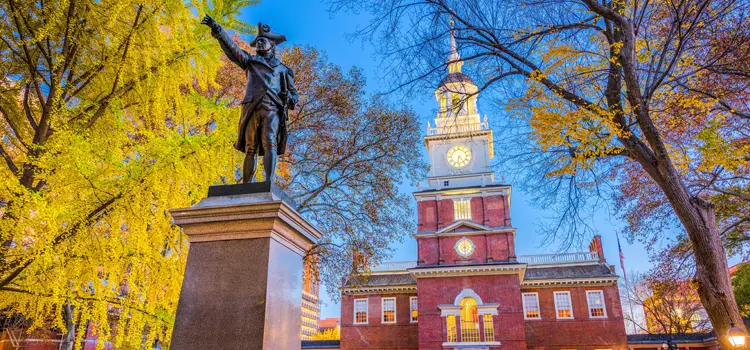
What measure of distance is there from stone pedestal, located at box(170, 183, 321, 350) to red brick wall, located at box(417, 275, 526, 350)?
984 inches

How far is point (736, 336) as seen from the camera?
7008mm

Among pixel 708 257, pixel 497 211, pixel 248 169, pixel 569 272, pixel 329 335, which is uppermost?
pixel 497 211

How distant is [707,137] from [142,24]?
10.0 metres

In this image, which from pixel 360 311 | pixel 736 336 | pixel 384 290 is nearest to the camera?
pixel 736 336

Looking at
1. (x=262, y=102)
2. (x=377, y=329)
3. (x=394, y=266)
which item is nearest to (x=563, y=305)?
(x=394, y=266)

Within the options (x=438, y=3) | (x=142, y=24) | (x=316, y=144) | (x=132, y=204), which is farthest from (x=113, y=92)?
(x=316, y=144)

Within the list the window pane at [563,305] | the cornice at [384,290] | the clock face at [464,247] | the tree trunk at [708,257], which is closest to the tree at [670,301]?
the tree trunk at [708,257]

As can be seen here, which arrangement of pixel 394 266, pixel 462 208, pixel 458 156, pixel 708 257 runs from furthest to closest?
pixel 394 266, pixel 458 156, pixel 462 208, pixel 708 257

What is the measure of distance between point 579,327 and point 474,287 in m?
8.24

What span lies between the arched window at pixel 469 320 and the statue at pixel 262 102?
25376 mm

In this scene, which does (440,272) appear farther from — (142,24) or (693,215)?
(142,24)

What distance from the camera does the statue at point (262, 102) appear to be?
525cm

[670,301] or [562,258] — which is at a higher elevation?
[562,258]

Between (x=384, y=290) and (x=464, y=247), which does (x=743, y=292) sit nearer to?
(x=464, y=247)
